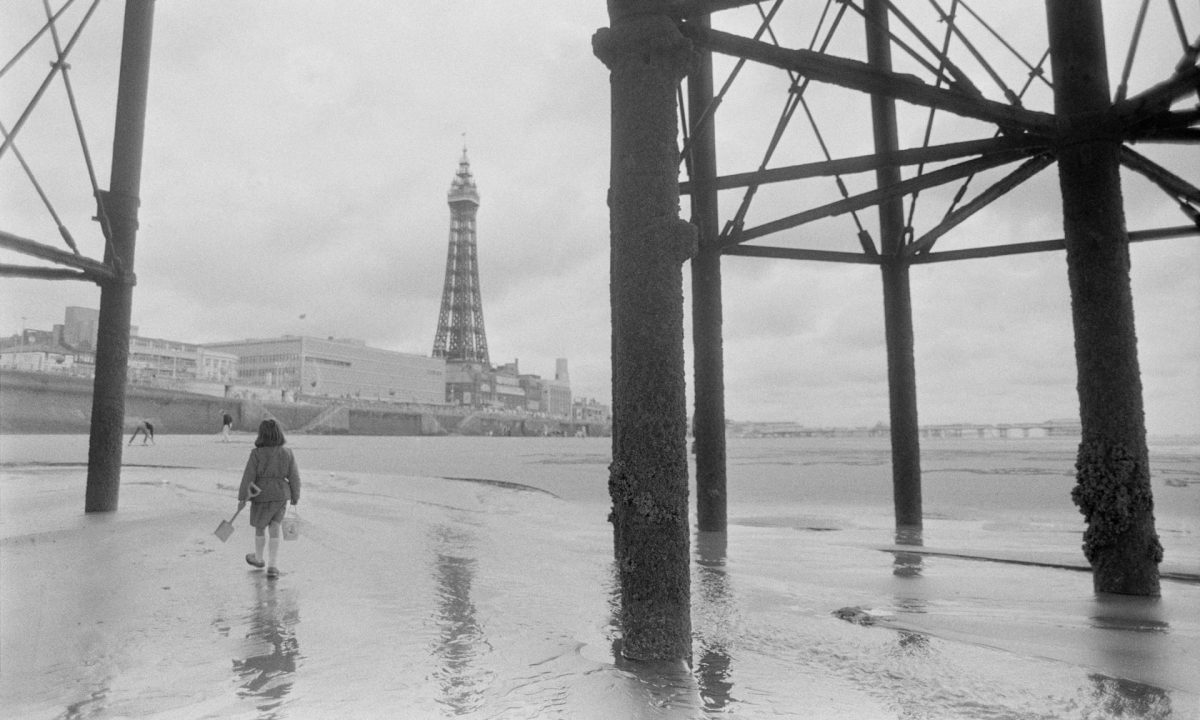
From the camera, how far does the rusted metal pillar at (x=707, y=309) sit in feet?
23.8

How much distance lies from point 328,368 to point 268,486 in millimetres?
121290

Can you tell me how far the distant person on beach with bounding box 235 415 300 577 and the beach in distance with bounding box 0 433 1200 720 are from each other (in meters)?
0.40

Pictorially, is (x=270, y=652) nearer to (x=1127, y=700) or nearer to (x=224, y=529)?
(x=224, y=529)

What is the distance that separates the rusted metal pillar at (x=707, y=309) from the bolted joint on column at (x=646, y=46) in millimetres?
3884

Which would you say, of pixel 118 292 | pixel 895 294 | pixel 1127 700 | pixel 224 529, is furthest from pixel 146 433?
pixel 1127 700

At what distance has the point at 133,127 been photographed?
8398 millimetres

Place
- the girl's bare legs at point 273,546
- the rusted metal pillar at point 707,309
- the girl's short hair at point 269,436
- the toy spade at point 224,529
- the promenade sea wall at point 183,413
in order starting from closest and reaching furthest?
1. the girl's bare legs at point 273,546
2. the girl's short hair at point 269,436
3. the toy spade at point 224,529
4. the rusted metal pillar at point 707,309
5. the promenade sea wall at point 183,413

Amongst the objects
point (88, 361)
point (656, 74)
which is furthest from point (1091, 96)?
point (88, 361)

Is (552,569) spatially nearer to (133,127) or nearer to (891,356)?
(891,356)

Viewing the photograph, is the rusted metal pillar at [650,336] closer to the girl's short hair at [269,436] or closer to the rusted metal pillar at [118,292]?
the girl's short hair at [269,436]

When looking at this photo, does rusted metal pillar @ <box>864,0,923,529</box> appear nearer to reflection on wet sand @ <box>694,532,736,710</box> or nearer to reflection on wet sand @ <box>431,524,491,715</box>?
reflection on wet sand @ <box>694,532,736,710</box>

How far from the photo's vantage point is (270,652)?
12.2ft

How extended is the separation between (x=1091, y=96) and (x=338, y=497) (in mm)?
11368

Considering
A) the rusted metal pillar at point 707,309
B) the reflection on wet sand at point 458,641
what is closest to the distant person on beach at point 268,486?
the reflection on wet sand at point 458,641
